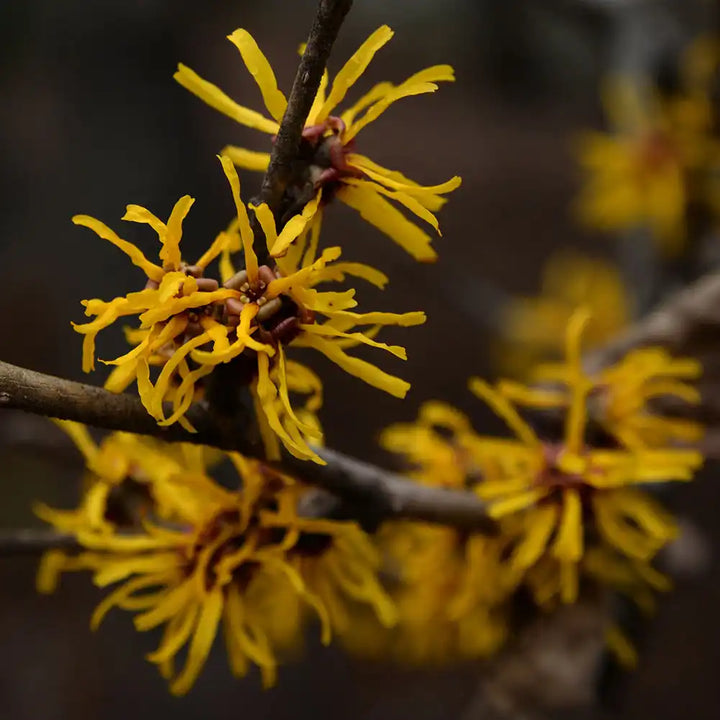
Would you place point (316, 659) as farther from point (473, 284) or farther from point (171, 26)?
point (171, 26)

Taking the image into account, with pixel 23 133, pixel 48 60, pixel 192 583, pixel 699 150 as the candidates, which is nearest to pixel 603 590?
pixel 192 583

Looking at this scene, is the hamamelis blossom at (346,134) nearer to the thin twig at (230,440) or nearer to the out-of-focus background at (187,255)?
the thin twig at (230,440)

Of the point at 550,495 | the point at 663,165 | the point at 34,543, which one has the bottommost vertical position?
the point at 34,543

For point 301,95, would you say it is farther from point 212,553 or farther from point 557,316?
point 557,316

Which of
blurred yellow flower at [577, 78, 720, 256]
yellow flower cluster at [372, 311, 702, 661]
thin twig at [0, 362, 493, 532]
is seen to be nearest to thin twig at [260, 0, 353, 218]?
thin twig at [0, 362, 493, 532]

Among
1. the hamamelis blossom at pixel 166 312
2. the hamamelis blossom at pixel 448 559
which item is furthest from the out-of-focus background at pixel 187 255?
the hamamelis blossom at pixel 166 312

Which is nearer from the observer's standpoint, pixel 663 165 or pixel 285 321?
pixel 285 321

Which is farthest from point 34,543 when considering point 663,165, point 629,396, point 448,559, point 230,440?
point 663,165
